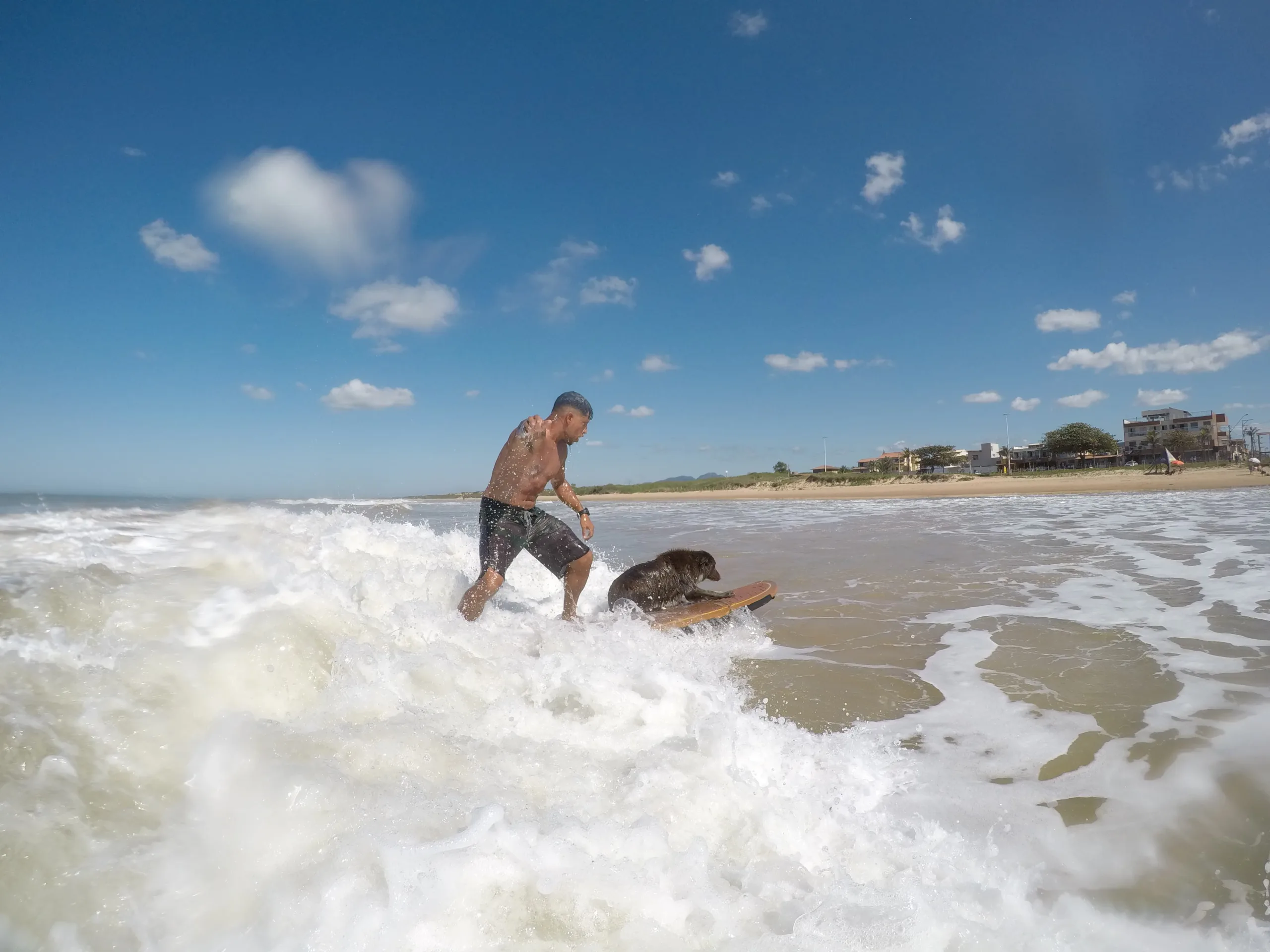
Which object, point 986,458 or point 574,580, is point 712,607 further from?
point 986,458

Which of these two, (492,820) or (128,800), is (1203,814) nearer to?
(492,820)

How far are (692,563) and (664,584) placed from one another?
46 cm

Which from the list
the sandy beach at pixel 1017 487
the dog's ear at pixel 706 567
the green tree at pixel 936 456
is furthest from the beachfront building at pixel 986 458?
the dog's ear at pixel 706 567

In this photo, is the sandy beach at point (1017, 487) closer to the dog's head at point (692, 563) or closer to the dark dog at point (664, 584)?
the dog's head at point (692, 563)

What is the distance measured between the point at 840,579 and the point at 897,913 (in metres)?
5.63

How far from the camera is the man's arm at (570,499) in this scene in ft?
17.3

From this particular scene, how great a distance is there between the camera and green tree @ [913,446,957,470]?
6612 centimetres

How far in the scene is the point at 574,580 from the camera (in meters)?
5.02

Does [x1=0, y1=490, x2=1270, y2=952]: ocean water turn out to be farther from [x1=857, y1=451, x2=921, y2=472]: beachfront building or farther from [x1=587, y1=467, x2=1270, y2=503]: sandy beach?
[x1=857, y1=451, x2=921, y2=472]: beachfront building

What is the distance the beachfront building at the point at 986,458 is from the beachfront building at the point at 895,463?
827 cm

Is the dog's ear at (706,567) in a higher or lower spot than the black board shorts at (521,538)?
lower

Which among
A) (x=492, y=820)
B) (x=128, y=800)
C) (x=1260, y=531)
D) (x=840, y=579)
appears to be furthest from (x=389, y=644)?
(x=1260, y=531)

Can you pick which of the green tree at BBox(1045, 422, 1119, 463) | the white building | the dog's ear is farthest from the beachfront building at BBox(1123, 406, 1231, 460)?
the dog's ear

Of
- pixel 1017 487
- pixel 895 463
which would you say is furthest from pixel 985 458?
pixel 1017 487
